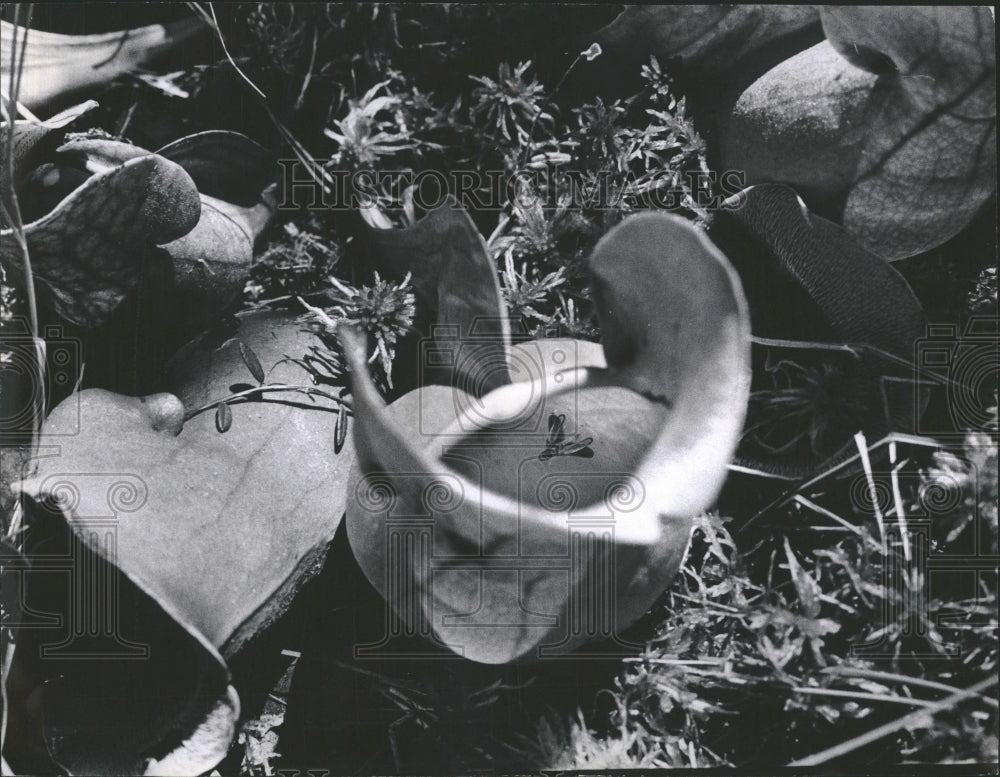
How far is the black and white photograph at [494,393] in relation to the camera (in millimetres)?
820

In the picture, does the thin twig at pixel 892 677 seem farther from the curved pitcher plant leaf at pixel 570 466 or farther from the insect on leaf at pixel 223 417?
the insect on leaf at pixel 223 417

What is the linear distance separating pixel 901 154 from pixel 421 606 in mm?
616

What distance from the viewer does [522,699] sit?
894 mm

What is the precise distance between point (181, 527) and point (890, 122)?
2.48 feet

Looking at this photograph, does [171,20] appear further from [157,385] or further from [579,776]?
[579,776]

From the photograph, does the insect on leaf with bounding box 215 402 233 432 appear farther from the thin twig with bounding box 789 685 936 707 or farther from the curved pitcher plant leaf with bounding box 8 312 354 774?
the thin twig with bounding box 789 685 936 707

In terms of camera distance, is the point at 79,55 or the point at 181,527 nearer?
the point at 181,527

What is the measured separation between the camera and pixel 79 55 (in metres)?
0.93

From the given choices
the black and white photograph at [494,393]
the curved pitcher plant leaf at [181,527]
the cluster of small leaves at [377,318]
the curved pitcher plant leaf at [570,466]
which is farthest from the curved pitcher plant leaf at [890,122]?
the curved pitcher plant leaf at [181,527]

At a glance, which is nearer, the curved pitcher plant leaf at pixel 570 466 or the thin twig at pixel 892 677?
the curved pitcher plant leaf at pixel 570 466

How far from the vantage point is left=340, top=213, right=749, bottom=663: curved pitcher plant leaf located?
29.9 inches

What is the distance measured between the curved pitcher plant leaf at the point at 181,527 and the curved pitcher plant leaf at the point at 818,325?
434 mm

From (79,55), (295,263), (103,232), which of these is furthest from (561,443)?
(79,55)

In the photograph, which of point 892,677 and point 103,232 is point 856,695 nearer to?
point 892,677
